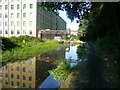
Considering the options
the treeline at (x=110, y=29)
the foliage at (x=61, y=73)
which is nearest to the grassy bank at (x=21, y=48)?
the foliage at (x=61, y=73)

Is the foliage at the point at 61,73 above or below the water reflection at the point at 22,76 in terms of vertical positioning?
above

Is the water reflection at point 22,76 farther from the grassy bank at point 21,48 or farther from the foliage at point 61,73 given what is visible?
the grassy bank at point 21,48

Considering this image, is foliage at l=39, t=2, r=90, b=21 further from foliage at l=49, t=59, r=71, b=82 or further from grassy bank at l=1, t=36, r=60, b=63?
grassy bank at l=1, t=36, r=60, b=63

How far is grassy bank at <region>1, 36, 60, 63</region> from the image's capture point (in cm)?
1044

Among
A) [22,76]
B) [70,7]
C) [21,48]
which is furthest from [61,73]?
[21,48]

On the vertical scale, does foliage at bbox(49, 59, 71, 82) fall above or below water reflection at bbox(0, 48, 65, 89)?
above

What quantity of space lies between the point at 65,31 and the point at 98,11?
1393 cm

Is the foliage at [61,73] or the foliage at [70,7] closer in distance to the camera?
the foliage at [61,73]

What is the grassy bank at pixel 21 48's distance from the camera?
1044 centimetres

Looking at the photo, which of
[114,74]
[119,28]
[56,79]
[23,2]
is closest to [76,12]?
[119,28]

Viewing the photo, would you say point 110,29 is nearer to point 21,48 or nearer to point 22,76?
point 22,76

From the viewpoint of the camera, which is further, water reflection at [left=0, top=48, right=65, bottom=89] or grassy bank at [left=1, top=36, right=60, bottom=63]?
grassy bank at [left=1, top=36, right=60, bottom=63]

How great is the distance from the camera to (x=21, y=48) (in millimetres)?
14008

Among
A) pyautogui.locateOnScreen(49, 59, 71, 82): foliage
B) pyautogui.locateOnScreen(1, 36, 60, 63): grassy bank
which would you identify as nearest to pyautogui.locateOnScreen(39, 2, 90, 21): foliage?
pyautogui.locateOnScreen(49, 59, 71, 82): foliage
